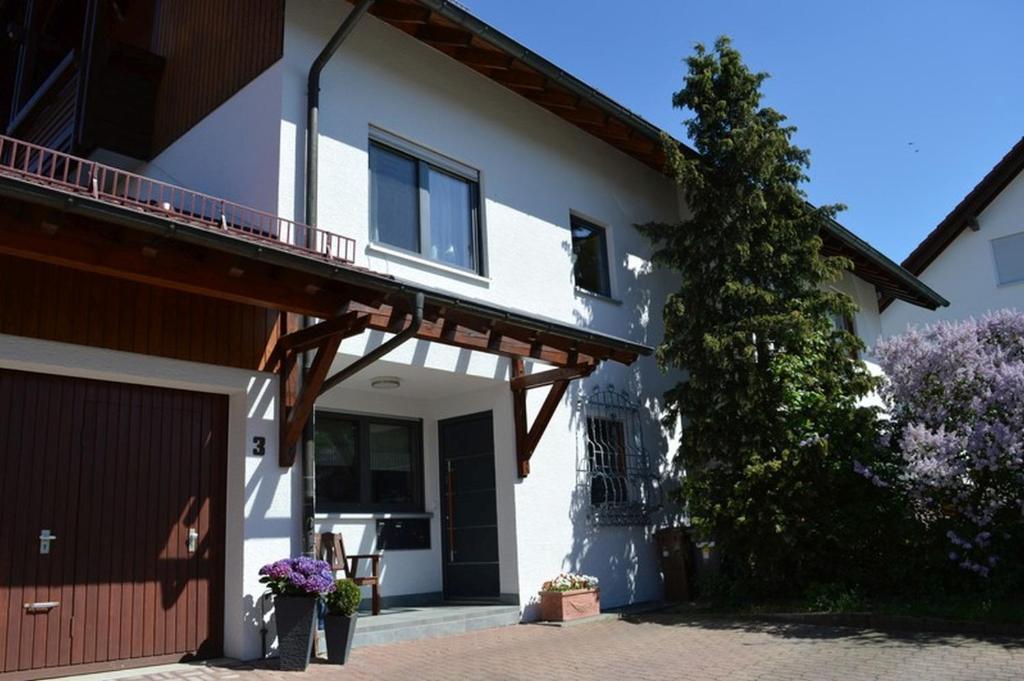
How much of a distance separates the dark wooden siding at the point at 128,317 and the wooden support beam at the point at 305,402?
0.48 meters

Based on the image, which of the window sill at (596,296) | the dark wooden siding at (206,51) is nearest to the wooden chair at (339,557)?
the window sill at (596,296)

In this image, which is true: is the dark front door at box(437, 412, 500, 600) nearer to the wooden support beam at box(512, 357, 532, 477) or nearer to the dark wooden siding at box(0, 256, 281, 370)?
the wooden support beam at box(512, 357, 532, 477)

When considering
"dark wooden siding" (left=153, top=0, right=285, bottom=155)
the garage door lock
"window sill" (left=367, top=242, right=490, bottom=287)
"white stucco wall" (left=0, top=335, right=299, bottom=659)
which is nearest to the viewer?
the garage door lock

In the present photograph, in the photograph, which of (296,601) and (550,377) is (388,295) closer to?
(296,601)

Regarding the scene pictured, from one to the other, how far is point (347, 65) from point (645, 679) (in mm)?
6534

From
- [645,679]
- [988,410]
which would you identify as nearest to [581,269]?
[988,410]

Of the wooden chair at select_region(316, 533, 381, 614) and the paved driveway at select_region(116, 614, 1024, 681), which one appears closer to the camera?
the paved driveway at select_region(116, 614, 1024, 681)

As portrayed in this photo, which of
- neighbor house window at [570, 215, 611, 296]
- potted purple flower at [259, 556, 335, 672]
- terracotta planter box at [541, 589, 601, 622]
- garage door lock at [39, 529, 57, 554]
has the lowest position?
terracotta planter box at [541, 589, 601, 622]

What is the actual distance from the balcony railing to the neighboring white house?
58.4 ft

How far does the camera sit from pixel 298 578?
21.5 feet

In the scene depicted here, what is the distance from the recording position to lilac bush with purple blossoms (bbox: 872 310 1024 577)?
8109 millimetres

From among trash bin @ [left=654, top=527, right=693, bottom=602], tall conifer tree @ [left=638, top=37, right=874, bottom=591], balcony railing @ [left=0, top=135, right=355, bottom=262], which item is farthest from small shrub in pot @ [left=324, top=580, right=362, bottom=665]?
trash bin @ [left=654, top=527, right=693, bottom=602]

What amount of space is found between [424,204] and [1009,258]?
17154mm

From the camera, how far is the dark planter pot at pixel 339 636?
22.3 feet
